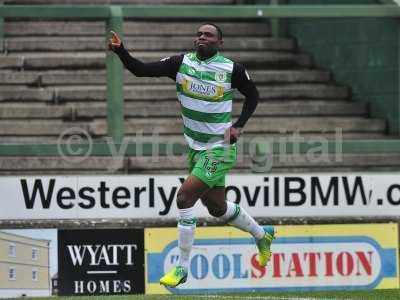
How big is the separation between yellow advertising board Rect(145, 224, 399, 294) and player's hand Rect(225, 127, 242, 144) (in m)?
1.74

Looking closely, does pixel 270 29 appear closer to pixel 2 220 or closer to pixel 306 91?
pixel 306 91

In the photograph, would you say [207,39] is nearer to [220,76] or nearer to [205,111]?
[220,76]

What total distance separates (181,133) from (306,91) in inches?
70.7

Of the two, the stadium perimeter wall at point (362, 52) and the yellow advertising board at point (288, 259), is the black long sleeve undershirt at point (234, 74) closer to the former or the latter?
the yellow advertising board at point (288, 259)

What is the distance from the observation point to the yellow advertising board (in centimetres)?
1116

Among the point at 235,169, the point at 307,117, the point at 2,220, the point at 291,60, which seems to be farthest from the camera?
the point at 291,60

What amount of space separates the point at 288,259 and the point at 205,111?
7.23ft

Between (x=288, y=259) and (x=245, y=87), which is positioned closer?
(x=245, y=87)

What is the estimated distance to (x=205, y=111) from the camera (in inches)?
380

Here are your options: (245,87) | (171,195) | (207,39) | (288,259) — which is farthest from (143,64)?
(288,259)

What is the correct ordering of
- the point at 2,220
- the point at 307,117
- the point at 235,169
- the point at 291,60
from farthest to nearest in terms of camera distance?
the point at 291,60 < the point at 307,117 < the point at 235,169 < the point at 2,220

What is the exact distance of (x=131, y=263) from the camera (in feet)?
36.6

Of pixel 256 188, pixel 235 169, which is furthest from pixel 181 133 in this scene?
pixel 256 188

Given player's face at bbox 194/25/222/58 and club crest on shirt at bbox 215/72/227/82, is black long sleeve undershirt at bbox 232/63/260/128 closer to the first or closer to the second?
club crest on shirt at bbox 215/72/227/82
